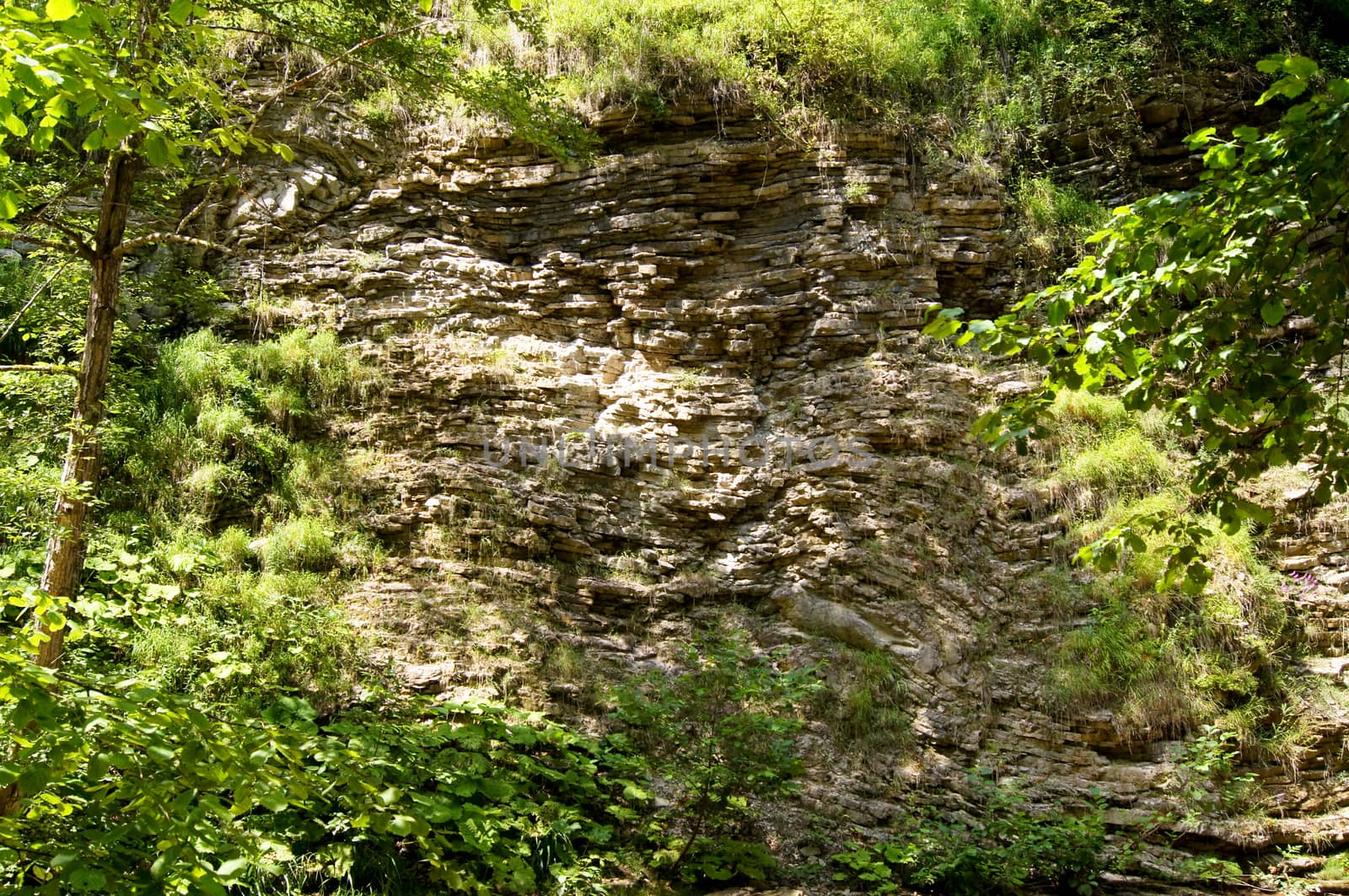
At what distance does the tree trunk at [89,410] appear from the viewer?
4.11 m

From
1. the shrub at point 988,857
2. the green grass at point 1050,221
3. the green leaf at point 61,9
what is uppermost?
the green grass at point 1050,221

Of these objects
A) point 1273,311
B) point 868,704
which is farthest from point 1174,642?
point 1273,311

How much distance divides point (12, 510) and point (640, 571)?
15.1 feet

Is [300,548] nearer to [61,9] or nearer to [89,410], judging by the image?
[89,410]

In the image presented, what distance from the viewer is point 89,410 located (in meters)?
4.30

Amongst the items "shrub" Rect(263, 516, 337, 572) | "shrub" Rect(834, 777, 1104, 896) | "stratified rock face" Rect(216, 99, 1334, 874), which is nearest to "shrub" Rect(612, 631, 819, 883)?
"shrub" Rect(834, 777, 1104, 896)

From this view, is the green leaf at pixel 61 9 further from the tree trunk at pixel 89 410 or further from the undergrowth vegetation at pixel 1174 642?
the undergrowth vegetation at pixel 1174 642

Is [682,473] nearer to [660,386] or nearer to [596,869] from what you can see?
[660,386]

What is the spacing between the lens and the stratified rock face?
7.01 metres

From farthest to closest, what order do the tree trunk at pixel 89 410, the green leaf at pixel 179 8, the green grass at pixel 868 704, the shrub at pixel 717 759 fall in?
1. the green grass at pixel 868 704
2. the shrub at pixel 717 759
3. the tree trunk at pixel 89 410
4. the green leaf at pixel 179 8

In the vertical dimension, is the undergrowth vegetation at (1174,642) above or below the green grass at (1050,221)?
below

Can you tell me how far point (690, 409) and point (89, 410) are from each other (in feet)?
17.0

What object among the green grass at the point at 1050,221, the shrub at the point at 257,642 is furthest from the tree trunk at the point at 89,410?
the green grass at the point at 1050,221

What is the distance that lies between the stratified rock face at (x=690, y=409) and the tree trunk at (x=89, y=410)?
82.7 inches
